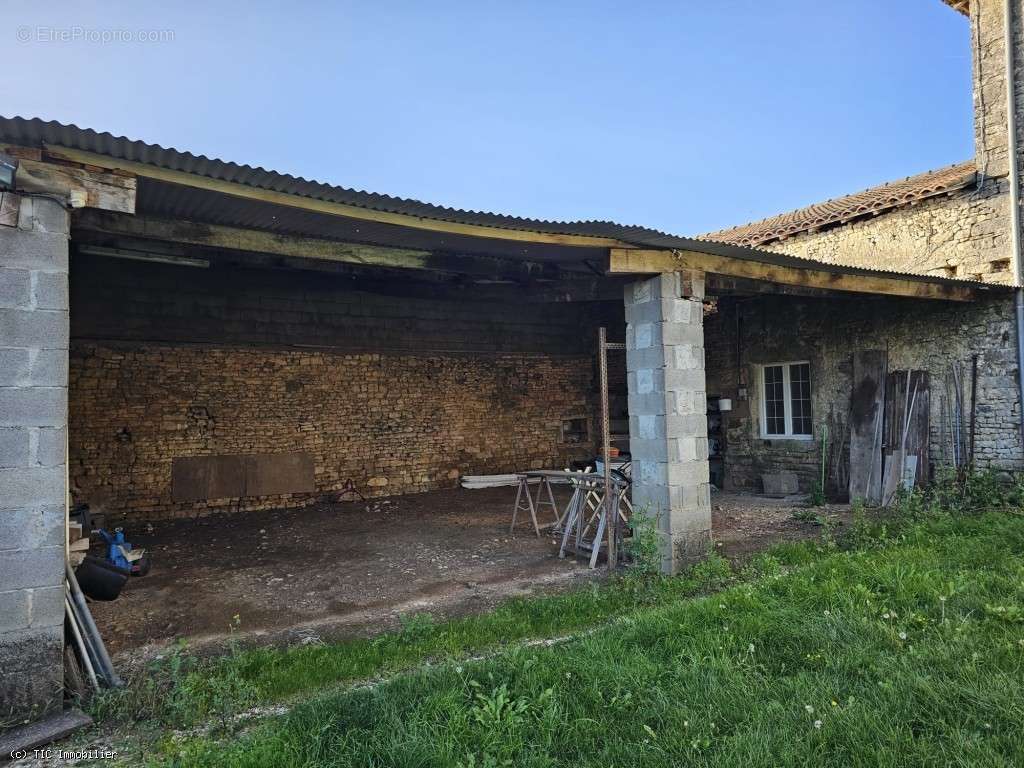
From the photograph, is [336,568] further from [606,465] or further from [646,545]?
[646,545]

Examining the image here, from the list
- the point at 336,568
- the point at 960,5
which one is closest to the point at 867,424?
the point at 960,5

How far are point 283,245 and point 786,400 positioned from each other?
915 cm

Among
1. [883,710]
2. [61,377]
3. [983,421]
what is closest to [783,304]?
[983,421]

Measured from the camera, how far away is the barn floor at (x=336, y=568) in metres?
4.93

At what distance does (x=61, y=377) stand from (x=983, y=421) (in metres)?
11.0

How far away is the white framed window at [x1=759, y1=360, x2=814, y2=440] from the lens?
10.5 meters

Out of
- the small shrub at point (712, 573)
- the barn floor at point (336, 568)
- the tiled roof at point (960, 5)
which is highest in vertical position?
the tiled roof at point (960, 5)

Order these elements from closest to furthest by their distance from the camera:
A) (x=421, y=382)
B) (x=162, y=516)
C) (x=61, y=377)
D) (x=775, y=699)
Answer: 1. (x=775, y=699)
2. (x=61, y=377)
3. (x=162, y=516)
4. (x=421, y=382)

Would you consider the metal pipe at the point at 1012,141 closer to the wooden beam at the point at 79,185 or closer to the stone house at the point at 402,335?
the stone house at the point at 402,335

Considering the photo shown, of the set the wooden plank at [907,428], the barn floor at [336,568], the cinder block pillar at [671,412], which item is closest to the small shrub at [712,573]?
the cinder block pillar at [671,412]

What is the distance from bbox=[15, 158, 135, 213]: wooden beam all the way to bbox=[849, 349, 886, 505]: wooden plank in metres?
9.94

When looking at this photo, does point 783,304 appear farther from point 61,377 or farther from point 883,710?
point 61,377

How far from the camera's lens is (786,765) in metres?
2.50

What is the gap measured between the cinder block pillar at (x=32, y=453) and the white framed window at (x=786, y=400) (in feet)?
34.3
